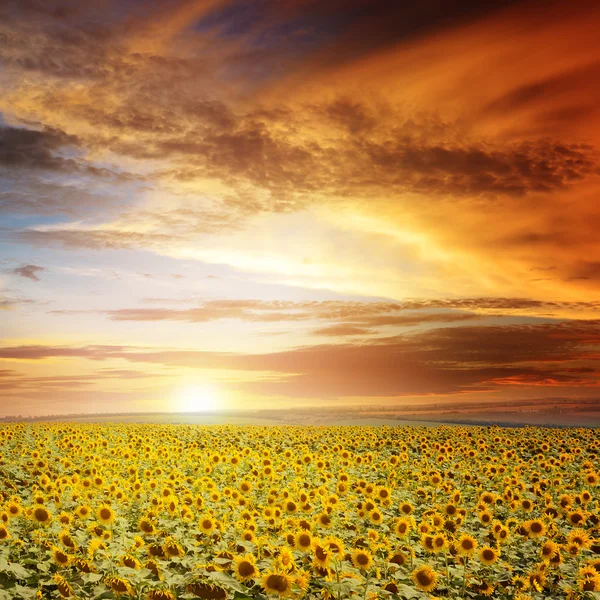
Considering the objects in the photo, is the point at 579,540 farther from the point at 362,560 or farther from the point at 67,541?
the point at 67,541

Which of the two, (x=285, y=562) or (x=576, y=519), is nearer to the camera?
(x=285, y=562)

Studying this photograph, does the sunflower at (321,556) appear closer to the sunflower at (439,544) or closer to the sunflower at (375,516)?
the sunflower at (439,544)

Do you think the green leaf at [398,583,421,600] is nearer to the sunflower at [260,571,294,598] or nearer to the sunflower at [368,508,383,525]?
the sunflower at [260,571,294,598]

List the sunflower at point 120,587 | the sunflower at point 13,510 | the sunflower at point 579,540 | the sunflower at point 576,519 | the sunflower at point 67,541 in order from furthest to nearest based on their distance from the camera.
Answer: the sunflower at point 576,519
the sunflower at point 579,540
the sunflower at point 13,510
the sunflower at point 67,541
the sunflower at point 120,587

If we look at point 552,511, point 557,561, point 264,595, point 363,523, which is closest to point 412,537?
point 363,523

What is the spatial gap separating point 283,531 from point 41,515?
15.4ft

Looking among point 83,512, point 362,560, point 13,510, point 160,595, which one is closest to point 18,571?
point 160,595

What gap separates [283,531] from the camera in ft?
37.7

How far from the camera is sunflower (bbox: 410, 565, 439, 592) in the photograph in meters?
9.54

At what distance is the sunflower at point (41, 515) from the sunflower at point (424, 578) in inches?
275

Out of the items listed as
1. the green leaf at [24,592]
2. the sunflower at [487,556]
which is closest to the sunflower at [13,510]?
the green leaf at [24,592]

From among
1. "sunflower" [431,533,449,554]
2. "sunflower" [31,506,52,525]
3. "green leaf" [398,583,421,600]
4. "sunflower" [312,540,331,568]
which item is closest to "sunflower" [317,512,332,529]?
"sunflower" [431,533,449,554]

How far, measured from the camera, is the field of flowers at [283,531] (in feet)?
28.2

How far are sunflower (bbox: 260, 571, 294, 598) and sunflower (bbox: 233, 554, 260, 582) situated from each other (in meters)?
0.15
